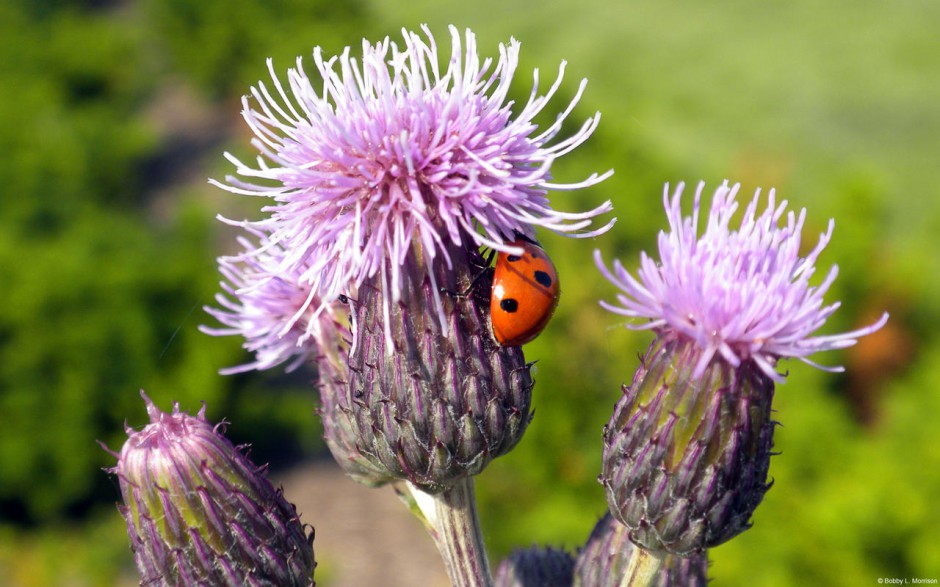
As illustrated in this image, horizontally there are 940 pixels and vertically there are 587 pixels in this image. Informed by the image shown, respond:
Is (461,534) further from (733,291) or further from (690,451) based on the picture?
(733,291)

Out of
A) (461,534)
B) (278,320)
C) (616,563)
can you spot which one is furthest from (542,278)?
(278,320)

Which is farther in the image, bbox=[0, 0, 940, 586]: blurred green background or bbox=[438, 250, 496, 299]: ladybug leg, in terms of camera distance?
bbox=[0, 0, 940, 586]: blurred green background

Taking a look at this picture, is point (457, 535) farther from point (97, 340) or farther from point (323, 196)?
point (97, 340)

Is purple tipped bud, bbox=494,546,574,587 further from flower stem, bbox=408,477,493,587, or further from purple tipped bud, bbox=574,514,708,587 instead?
flower stem, bbox=408,477,493,587

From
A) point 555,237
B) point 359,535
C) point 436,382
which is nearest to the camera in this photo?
point 436,382

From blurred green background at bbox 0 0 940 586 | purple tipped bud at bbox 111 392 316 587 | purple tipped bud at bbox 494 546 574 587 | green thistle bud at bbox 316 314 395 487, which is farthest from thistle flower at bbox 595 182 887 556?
blurred green background at bbox 0 0 940 586

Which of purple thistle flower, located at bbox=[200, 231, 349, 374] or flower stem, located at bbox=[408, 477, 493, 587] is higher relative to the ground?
purple thistle flower, located at bbox=[200, 231, 349, 374]

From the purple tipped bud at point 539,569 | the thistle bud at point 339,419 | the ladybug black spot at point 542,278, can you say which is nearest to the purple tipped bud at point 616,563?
the purple tipped bud at point 539,569
